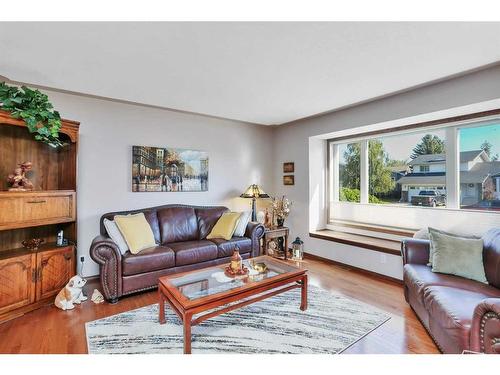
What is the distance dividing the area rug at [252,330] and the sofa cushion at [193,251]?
2.07 ft

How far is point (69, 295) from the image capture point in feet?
8.39

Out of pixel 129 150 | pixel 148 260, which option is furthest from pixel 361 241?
pixel 129 150

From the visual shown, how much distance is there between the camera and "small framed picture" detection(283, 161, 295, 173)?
4785 millimetres

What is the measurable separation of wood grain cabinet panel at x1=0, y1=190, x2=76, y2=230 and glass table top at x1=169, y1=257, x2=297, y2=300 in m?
1.53

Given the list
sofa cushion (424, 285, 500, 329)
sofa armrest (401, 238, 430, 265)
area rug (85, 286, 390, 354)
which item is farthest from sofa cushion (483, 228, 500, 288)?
area rug (85, 286, 390, 354)

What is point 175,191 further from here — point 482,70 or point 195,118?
point 482,70

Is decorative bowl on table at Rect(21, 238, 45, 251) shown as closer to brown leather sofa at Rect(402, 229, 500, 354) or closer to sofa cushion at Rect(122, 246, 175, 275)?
sofa cushion at Rect(122, 246, 175, 275)

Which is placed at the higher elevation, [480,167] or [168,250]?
[480,167]

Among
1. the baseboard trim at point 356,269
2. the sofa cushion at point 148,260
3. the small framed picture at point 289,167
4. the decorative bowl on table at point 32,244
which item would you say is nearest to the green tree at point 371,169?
the small framed picture at point 289,167

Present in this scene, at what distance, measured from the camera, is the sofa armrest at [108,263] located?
2.69 m

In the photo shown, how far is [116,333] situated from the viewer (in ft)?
6.96

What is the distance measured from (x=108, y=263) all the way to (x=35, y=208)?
2.94ft

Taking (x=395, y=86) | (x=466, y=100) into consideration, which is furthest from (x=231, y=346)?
(x=466, y=100)

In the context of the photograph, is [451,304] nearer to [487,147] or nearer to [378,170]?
[487,147]
